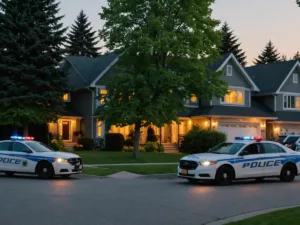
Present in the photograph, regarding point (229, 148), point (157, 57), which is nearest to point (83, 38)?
point (157, 57)

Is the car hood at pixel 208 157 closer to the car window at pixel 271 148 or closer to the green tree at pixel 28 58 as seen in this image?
the car window at pixel 271 148

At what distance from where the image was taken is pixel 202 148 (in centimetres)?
3856

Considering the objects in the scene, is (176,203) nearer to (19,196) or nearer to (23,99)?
(19,196)

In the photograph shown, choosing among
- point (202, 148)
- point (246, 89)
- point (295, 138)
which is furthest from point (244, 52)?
point (295, 138)

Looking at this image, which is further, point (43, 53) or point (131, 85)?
point (43, 53)

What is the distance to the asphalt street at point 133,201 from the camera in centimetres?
1046

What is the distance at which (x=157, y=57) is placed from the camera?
32.1 m

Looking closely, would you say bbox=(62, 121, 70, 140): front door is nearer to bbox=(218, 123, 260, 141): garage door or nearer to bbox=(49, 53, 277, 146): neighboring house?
bbox=(49, 53, 277, 146): neighboring house

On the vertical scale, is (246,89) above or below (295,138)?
above

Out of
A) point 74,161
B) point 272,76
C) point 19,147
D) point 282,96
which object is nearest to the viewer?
point 74,161

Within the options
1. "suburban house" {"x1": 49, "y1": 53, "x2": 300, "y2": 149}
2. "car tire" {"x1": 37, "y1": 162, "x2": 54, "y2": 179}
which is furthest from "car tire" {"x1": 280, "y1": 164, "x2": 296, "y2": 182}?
"suburban house" {"x1": 49, "y1": 53, "x2": 300, "y2": 149}

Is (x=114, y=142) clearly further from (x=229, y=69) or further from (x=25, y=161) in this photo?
(x=25, y=161)

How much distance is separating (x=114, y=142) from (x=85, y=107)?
195 inches

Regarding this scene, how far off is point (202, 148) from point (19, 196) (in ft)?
84.7
